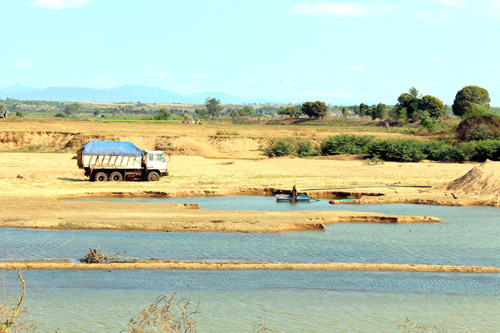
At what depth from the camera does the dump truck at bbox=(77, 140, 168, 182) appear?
32875 millimetres

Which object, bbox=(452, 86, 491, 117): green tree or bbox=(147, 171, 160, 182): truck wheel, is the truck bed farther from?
bbox=(452, 86, 491, 117): green tree

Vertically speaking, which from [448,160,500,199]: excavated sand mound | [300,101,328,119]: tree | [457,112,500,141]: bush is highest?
[300,101,328,119]: tree

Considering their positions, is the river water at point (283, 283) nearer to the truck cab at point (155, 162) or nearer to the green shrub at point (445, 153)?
the truck cab at point (155, 162)

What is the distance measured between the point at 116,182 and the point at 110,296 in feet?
64.7

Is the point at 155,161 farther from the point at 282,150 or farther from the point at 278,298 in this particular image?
the point at 278,298

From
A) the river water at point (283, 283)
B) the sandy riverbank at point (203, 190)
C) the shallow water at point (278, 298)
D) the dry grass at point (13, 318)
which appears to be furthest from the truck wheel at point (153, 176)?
the dry grass at point (13, 318)

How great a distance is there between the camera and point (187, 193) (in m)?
29.8

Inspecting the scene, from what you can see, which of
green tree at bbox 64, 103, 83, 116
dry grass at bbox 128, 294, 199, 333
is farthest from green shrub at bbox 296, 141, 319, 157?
green tree at bbox 64, 103, 83, 116

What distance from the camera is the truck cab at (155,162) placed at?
3362 cm

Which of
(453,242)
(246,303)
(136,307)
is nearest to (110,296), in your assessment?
(136,307)

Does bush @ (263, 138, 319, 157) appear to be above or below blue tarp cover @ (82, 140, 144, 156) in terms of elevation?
below

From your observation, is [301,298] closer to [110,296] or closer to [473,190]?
[110,296]

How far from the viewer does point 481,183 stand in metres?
30.4

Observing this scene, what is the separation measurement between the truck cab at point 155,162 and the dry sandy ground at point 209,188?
2.61 feet
